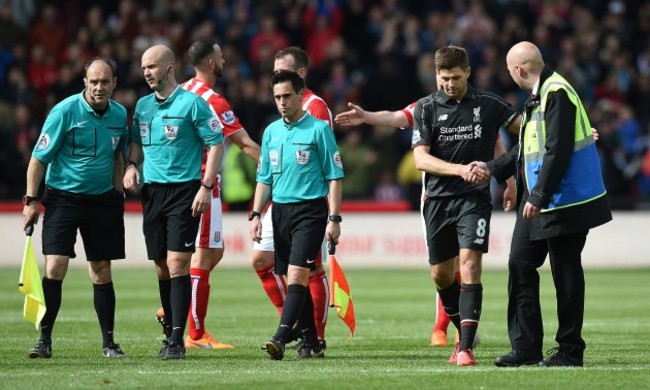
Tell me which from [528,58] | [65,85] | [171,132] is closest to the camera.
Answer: [528,58]

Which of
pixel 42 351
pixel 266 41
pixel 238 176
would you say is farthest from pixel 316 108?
pixel 266 41

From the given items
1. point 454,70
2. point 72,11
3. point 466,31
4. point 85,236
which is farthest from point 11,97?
point 454,70

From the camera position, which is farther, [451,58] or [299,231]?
[299,231]

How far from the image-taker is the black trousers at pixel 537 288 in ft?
33.2

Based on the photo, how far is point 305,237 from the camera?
429 inches

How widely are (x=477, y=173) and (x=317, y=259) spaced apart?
73.9 inches

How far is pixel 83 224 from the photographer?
37.0ft

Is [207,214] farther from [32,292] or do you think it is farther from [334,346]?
[32,292]

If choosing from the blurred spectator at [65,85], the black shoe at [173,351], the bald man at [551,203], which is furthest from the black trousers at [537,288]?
the blurred spectator at [65,85]

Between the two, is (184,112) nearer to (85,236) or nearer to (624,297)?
(85,236)

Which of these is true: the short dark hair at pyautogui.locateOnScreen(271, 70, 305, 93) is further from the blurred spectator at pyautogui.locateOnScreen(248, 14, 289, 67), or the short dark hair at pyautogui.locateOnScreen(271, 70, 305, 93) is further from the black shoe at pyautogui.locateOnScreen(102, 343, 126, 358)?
the blurred spectator at pyautogui.locateOnScreen(248, 14, 289, 67)

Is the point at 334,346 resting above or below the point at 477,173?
below

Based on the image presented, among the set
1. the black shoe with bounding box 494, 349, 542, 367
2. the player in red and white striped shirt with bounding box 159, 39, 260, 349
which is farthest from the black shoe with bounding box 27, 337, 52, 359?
the black shoe with bounding box 494, 349, 542, 367

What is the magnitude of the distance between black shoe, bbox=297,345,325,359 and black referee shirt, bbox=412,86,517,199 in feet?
5.32
